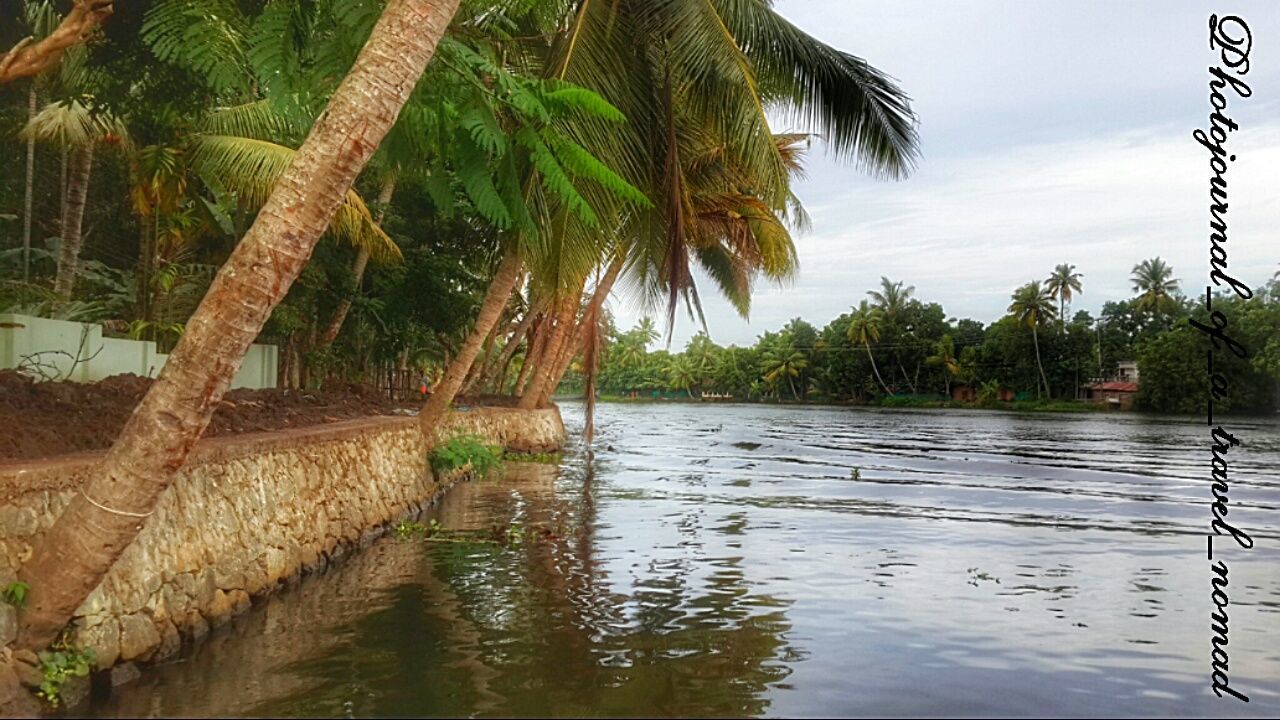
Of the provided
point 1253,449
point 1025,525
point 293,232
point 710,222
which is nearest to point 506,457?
point 710,222

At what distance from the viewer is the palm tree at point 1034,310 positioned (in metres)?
80.1

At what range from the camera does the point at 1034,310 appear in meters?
80.5

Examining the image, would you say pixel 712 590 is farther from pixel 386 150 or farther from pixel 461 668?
pixel 386 150

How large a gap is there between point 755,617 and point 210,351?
481cm

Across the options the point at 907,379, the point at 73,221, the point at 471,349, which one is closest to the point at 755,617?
the point at 471,349

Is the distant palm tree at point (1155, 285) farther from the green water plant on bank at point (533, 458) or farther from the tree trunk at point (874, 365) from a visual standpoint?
the green water plant on bank at point (533, 458)

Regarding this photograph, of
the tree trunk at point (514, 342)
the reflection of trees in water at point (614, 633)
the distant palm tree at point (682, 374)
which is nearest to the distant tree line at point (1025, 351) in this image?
the distant palm tree at point (682, 374)

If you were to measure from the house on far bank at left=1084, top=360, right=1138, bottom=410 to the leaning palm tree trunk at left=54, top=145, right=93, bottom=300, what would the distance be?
7103 cm

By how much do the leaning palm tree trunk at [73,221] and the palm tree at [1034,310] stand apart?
247 ft

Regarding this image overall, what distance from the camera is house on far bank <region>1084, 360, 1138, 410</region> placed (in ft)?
243

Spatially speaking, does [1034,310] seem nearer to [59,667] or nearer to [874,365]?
[874,365]

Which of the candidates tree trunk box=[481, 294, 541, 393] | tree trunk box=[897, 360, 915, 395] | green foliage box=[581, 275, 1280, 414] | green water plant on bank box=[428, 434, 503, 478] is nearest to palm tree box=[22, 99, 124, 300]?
green water plant on bank box=[428, 434, 503, 478]

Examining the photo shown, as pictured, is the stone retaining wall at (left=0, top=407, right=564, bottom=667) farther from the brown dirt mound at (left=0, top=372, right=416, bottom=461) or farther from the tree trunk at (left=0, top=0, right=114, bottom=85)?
the tree trunk at (left=0, top=0, right=114, bottom=85)

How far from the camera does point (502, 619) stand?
7793mm
